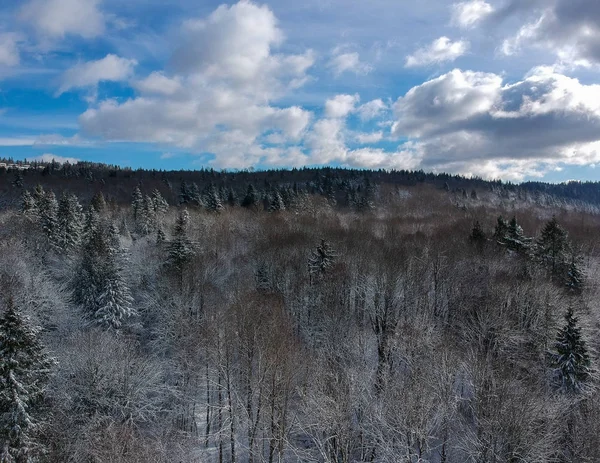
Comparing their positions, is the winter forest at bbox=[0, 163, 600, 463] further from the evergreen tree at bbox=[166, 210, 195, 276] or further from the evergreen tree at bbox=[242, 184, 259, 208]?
the evergreen tree at bbox=[242, 184, 259, 208]

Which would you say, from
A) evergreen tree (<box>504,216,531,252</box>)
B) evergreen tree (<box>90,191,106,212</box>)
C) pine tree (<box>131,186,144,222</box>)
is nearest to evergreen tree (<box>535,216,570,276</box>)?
evergreen tree (<box>504,216,531,252</box>)

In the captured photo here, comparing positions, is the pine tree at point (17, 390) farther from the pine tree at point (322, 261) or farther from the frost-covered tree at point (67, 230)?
the frost-covered tree at point (67, 230)

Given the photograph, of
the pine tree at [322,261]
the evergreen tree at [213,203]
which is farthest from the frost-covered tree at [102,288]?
the evergreen tree at [213,203]

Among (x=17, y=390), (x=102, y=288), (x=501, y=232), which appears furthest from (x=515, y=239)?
(x=17, y=390)

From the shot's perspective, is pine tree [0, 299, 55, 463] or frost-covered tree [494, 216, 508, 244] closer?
pine tree [0, 299, 55, 463]

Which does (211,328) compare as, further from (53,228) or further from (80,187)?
(80,187)

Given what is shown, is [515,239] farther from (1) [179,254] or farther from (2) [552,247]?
(1) [179,254]
